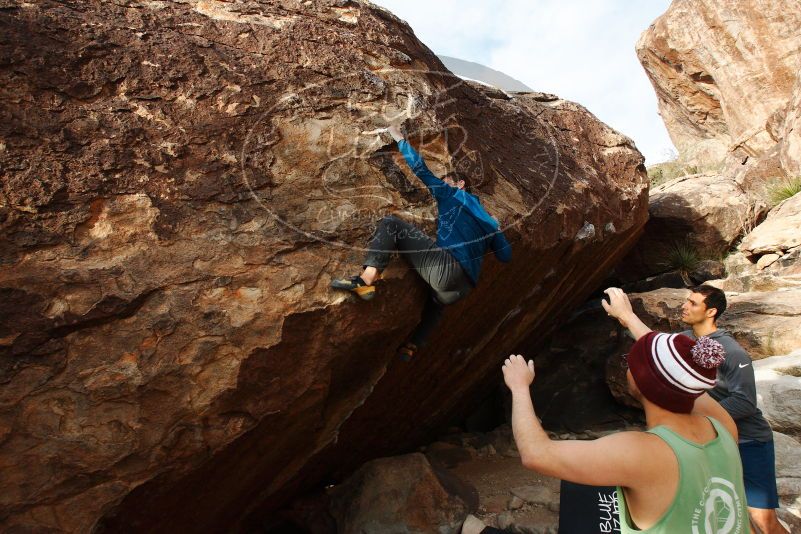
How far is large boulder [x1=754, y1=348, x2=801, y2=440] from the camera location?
14.8 ft

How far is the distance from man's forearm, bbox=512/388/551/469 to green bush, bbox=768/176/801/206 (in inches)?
403

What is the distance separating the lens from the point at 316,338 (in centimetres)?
286

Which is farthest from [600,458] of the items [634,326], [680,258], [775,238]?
[775,238]

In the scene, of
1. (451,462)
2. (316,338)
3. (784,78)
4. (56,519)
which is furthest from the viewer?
(784,78)

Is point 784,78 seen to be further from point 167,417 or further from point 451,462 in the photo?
point 167,417

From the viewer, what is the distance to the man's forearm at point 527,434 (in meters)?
1.56

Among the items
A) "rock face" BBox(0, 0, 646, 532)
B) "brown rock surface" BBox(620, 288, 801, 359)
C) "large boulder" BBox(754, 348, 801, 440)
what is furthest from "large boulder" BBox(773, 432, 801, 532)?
"rock face" BBox(0, 0, 646, 532)

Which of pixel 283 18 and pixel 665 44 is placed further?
pixel 665 44

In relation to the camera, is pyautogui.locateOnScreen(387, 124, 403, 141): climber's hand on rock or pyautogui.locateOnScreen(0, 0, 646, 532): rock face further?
pyautogui.locateOnScreen(387, 124, 403, 141): climber's hand on rock

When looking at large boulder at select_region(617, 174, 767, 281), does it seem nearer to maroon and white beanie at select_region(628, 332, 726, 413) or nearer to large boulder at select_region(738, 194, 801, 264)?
large boulder at select_region(738, 194, 801, 264)

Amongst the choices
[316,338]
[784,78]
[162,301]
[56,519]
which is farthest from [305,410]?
[784,78]

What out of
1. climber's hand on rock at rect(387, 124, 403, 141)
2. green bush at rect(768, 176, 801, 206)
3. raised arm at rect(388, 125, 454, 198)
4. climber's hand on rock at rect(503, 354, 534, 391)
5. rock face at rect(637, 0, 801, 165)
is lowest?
climber's hand on rock at rect(503, 354, 534, 391)

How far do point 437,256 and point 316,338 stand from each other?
0.77 meters

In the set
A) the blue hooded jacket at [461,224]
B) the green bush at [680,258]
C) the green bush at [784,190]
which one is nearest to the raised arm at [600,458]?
the blue hooded jacket at [461,224]
